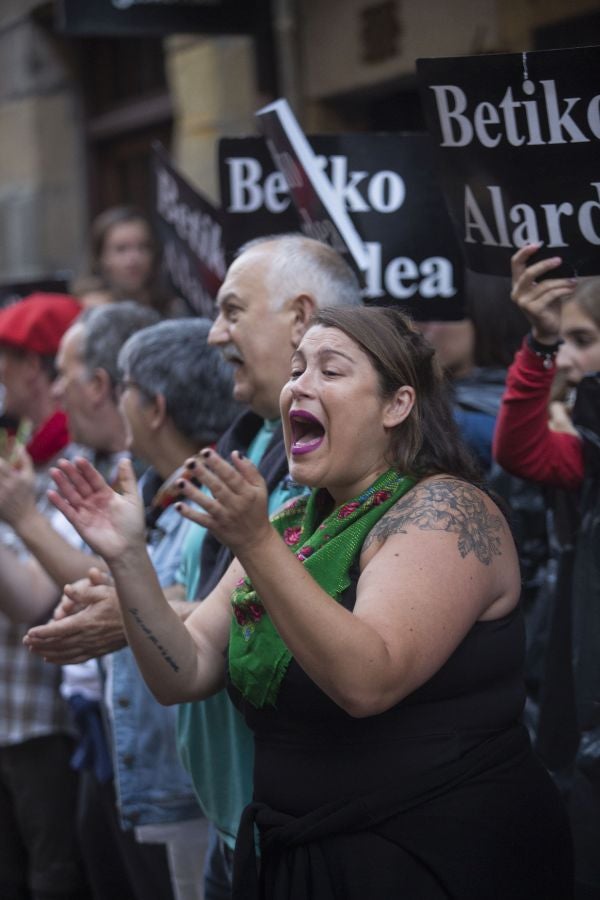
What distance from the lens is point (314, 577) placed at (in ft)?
8.12

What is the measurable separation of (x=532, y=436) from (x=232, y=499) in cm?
125

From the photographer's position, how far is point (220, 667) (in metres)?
2.82

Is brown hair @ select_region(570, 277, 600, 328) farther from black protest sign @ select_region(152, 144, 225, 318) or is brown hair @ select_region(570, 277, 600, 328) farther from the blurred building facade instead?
the blurred building facade

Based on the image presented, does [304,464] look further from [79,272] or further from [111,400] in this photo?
[79,272]

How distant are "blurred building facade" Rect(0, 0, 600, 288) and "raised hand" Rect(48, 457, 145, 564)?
3.31 metres

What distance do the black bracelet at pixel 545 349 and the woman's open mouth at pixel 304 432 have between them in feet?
2.44

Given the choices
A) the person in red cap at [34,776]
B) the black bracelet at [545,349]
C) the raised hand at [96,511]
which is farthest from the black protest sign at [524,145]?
the person in red cap at [34,776]

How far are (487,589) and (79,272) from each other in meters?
6.84

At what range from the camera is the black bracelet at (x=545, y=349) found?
3.06m

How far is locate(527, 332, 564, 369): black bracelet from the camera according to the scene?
10.0 ft

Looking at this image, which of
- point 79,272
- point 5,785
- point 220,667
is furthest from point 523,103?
point 79,272

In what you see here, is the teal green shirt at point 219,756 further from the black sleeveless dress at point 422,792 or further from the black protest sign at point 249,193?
the black protest sign at point 249,193

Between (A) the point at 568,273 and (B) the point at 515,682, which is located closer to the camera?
(B) the point at 515,682

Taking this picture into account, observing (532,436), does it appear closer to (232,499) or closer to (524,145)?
(524,145)
